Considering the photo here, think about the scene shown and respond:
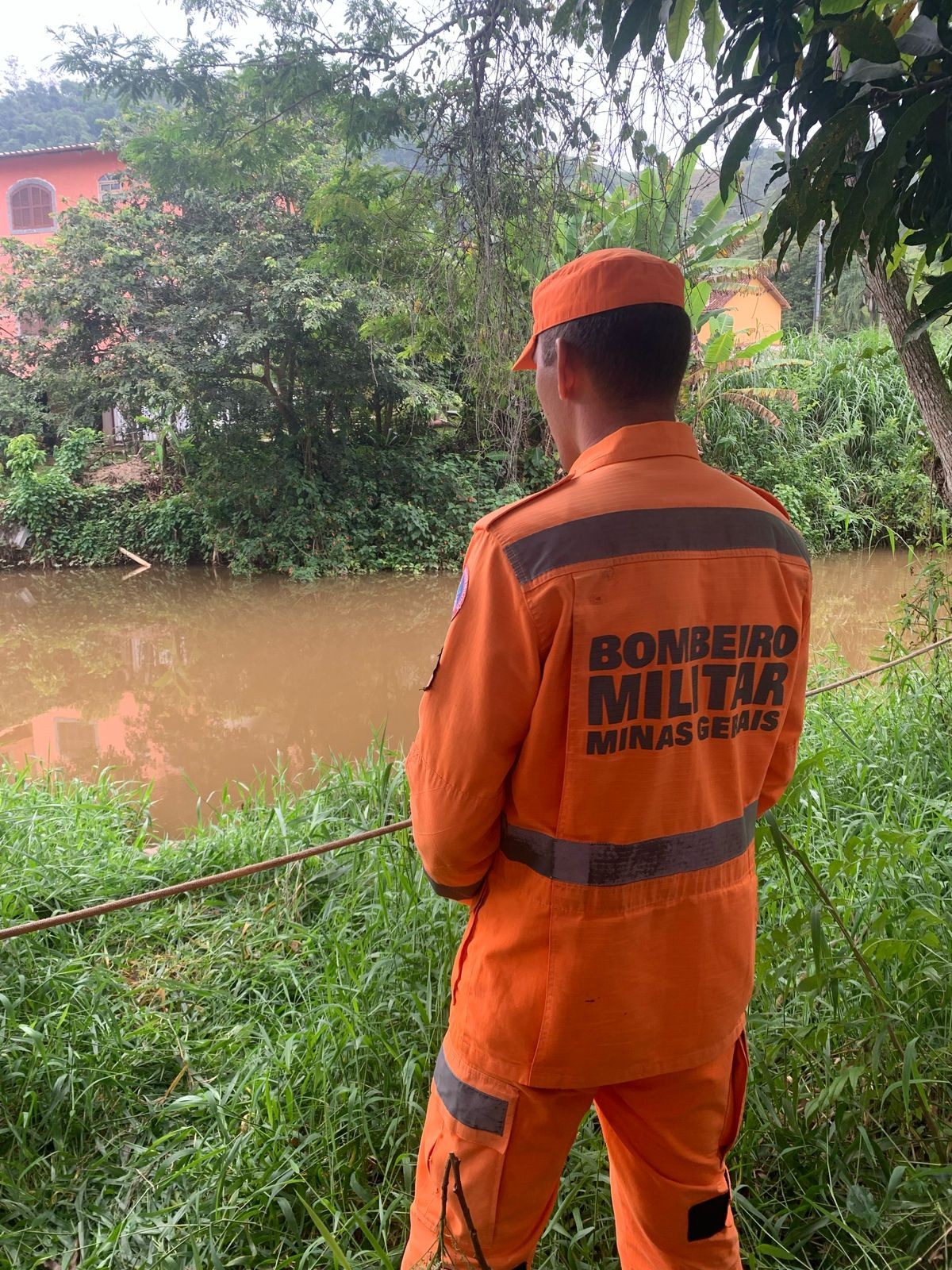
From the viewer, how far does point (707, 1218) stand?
43.7 inches

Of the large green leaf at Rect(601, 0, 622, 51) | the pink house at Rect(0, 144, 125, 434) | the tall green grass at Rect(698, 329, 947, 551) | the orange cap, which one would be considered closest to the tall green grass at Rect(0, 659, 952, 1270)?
the orange cap

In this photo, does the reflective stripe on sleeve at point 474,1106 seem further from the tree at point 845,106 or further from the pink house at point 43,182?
the pink house at point 43,182

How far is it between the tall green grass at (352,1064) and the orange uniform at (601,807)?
0.89 ft

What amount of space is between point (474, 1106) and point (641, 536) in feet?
2.24

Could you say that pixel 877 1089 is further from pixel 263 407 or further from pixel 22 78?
pixel 22 78

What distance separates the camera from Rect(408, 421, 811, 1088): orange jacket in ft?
3.02

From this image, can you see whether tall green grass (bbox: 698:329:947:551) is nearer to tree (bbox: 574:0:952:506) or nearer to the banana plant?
the banana plant

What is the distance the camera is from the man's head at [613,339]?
97 cm

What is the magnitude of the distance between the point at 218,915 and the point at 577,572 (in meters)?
2.30

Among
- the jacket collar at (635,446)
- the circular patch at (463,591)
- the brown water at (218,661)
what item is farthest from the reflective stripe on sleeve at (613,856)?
the brown water at (218,661)

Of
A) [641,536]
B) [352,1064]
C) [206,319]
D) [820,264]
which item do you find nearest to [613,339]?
[641,536]

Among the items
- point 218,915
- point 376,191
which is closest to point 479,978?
point 218,915

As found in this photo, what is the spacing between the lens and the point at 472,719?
93 centimetres

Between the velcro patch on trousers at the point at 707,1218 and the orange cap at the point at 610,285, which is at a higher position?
the orange cap at the point at 610,285
